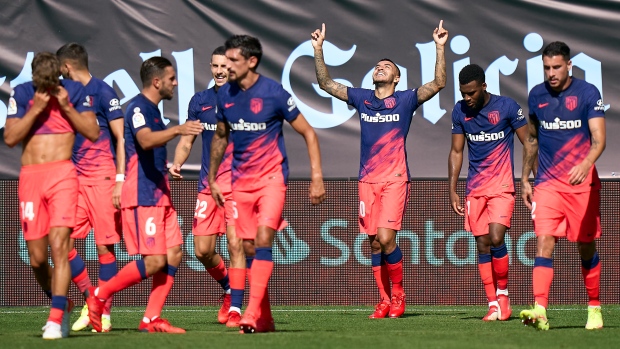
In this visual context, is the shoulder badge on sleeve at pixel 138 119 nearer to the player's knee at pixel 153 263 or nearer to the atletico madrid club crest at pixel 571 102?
the player's knee at pixel 153 263

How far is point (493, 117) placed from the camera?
11.9 meters

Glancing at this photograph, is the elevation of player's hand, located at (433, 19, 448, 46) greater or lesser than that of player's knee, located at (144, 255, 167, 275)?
greater

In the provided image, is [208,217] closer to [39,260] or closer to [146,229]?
[146,229]

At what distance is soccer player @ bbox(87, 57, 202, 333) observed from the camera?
9.48 m

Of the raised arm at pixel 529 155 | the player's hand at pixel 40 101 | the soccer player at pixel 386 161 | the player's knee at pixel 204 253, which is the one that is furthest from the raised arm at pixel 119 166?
the raised arm at pixel 529 155

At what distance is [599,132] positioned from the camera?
31.6 ft

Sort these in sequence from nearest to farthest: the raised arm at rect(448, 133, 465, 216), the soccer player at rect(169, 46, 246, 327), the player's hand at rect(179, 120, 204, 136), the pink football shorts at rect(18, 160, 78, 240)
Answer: the pink football shorts at rect(18, 160, 78, 240)
the player's hand at rect(179, 120, 204, 136)
the soccer player at rect(169, 46, 246, 327)
the raised arm at rect(448, 133, 465, 216)

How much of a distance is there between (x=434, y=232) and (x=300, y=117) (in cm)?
529

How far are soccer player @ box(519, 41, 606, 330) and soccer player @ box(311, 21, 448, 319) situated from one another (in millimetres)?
2225

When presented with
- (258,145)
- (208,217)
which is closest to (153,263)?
(258,145)

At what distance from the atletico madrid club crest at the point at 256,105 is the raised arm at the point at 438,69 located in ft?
9.34

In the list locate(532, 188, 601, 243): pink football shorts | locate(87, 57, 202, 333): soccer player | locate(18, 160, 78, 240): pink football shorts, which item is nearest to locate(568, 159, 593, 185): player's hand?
locate(532, 188, 601, 243): pink football shorts

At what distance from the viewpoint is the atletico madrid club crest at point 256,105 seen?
938cm

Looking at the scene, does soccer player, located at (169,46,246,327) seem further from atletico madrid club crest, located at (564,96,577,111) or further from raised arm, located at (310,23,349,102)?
atletico madrid club crest, located at (564,96,577,111)
